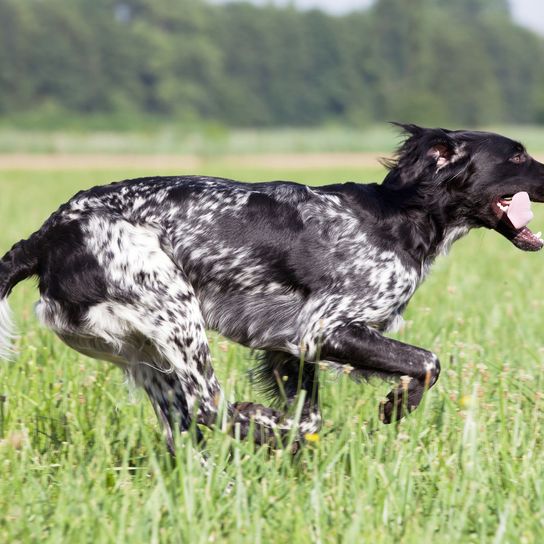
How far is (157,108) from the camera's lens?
71.7m

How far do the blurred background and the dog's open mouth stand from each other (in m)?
55.0

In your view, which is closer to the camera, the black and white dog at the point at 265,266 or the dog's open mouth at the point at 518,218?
the black and white dog at the point at 265,266

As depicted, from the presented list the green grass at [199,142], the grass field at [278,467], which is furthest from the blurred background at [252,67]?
the grass field at [278,467]

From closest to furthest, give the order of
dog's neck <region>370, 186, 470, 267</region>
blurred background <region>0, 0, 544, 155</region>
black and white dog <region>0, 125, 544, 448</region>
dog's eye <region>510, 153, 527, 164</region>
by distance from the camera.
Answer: black and white dog <region>0, 125, 544, 448</region> < dog's neck <region>370, 186, 470, 267</region> < dog's eye <region>510, 153, 527, 164</region> < blurred background <region>0, 0, 544, 155</region>

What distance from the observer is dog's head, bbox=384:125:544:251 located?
4.35 metres

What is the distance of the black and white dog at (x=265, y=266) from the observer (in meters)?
3.82

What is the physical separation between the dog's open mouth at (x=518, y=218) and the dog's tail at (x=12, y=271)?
1941mm

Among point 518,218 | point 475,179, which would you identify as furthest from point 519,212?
point 475,179

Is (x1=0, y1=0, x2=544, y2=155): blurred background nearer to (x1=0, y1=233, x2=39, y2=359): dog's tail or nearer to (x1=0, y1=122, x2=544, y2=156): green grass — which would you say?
(x1=0, y1=122, x2=544, y2=156): green grass

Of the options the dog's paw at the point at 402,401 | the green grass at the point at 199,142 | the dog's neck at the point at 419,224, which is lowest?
the dog's paw at the point at 402,401

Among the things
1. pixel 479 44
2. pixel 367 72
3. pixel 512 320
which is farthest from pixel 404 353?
pixel 479 44

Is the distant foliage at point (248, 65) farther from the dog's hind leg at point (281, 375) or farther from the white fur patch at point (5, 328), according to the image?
the white fur patch at point (5, 328)

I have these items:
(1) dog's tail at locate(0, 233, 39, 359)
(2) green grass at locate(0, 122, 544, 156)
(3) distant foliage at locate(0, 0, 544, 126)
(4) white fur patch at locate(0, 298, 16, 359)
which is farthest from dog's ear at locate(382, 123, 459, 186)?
(3) distant foliage at locate(0, 0, 544, 126)

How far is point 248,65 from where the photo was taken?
258ft
